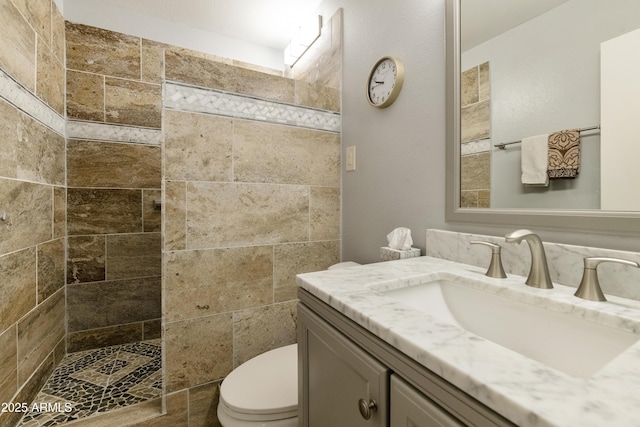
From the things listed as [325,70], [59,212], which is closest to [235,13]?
[325,70]

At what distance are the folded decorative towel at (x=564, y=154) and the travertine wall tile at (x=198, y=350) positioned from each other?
1404mm

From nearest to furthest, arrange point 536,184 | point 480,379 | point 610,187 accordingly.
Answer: point 480,379, point 610,187, point 536,184

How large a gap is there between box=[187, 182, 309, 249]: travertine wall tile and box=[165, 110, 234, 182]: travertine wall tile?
0.06 metres

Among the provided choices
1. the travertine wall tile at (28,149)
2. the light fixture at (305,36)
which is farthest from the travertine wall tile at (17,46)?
the light fixture at (305,36)

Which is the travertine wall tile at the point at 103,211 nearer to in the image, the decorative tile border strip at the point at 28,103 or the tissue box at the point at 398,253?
the decorative tile border strip at the point at 28,103

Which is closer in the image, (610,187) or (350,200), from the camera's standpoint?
(610,187)

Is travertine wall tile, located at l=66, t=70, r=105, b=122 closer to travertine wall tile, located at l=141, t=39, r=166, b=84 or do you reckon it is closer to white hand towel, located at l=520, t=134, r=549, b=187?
travertine wall tile, located at l=141, t=39, r=166, b=84

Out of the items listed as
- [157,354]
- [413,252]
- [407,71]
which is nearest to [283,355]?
[413,252]

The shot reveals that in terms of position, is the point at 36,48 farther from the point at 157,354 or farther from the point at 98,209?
the point at 157,354

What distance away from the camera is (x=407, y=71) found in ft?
4.08

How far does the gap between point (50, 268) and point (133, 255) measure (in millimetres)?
475

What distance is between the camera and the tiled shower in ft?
4.19

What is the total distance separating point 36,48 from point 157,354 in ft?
6.33

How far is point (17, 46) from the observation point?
1287 mm
